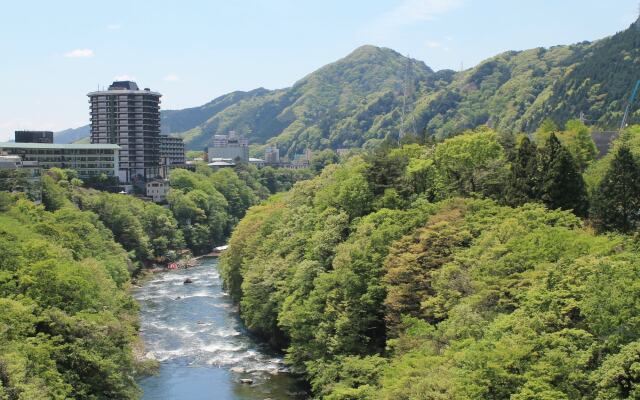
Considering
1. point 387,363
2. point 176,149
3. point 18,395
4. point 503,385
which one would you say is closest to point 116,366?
point 18,395

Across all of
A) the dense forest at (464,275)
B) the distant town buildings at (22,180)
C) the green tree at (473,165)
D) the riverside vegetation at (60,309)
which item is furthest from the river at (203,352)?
the green tree at (473,165)

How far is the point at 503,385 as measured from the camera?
27.1 meters

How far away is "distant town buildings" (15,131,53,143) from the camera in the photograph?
422ft

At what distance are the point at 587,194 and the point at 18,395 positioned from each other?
33.3m

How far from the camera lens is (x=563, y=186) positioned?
43.8 metres

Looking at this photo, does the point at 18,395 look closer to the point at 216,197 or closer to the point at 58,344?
the point at 58,344

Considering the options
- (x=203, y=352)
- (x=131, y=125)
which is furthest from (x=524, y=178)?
(x=131, y=125)

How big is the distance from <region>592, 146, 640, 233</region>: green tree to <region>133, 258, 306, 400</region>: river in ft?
68.9

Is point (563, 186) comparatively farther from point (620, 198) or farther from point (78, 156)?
point (78, 156)

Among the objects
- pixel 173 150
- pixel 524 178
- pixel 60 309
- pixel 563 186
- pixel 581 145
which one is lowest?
pixel 60 309

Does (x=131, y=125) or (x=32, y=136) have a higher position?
(x=131, y=125)

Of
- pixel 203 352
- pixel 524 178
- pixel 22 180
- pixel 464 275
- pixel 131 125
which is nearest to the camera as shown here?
pixel 464 275

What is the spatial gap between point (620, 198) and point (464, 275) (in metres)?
10.2

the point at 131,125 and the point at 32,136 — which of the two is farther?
the point at 131,125
